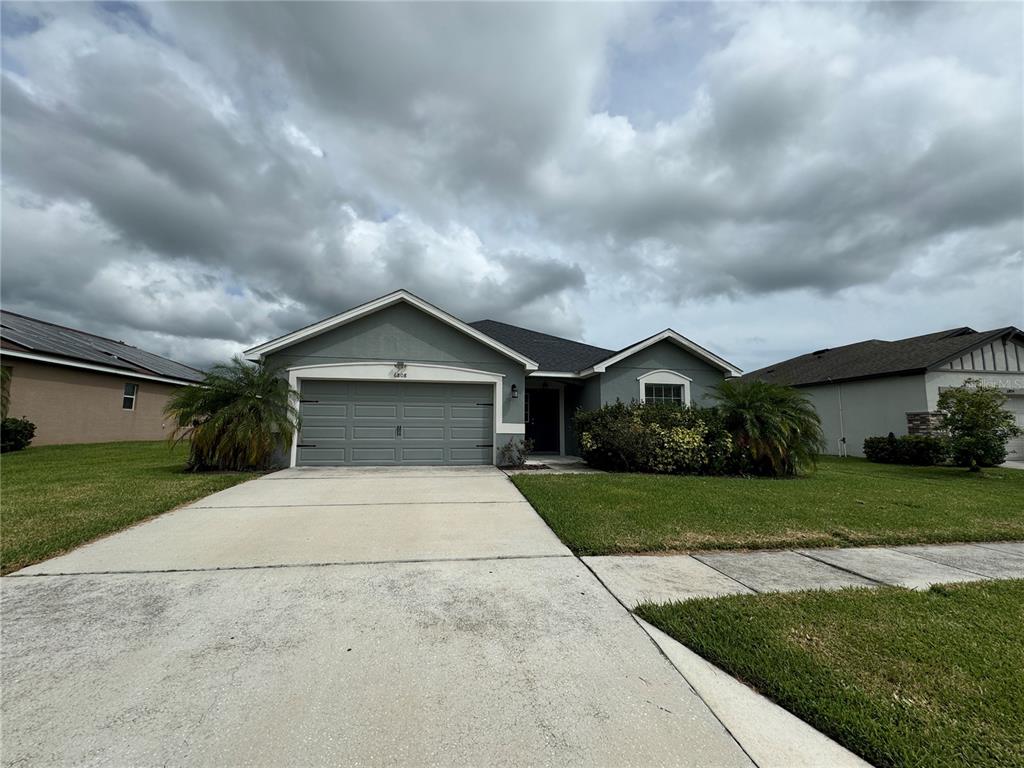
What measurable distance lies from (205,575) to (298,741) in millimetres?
2516

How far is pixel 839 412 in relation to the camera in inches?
685

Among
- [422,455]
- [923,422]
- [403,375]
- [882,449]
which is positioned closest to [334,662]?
[422,455]

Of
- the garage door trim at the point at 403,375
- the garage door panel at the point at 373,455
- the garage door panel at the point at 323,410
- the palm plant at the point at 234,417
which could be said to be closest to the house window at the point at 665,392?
the garage door trim at the point at 403,375

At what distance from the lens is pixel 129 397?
17.8 metres

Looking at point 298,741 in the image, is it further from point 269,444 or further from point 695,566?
point 269,444

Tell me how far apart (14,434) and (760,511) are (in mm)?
18897

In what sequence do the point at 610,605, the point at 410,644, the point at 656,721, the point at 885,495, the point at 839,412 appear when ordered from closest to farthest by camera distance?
the point at 656,721 < the point at 410,644 < the point at 610,605 < the point at 885,495 < the point at 839,412

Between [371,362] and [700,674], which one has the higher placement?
[371,362]

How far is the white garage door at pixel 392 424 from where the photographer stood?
429 inches

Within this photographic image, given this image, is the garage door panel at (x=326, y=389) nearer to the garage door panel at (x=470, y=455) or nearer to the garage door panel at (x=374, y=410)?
the garage door panel at (x=374, y=410)

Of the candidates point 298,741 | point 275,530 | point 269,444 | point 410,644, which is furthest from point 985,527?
point 269,444

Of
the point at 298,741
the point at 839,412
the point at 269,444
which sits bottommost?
the point at 298,741

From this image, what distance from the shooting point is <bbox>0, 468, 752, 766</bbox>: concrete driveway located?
A: 1.90 meters

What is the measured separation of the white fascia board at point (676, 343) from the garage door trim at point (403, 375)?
118 inches
